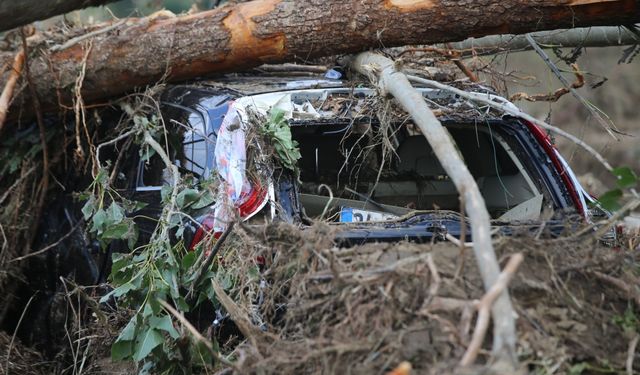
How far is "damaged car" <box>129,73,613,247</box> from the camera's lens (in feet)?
14.3

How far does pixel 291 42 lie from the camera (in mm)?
5496

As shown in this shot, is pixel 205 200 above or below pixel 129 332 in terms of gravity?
above

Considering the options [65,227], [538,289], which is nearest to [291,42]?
[65,227]

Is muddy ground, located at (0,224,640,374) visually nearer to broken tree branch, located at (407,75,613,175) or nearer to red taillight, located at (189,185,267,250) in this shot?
broken tree branch, located at (407,75,613,175)

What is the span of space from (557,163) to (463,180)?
180 cm

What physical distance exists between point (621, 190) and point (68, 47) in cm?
390

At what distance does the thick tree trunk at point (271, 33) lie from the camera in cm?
504

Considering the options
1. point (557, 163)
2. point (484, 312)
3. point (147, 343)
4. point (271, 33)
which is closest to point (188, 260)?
point (147, 343)

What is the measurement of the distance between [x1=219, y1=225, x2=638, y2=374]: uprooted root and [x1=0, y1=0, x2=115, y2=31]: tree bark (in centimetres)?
188

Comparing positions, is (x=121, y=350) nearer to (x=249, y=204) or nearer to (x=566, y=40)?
(x=249, y=204)

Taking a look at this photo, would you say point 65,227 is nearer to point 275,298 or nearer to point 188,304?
point 188,304

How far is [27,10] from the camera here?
14.3 ft

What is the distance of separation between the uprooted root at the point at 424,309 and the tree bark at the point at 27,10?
1.88m

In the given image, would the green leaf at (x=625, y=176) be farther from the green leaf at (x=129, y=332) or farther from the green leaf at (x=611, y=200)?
the green leaf at (x=129, y=332)
